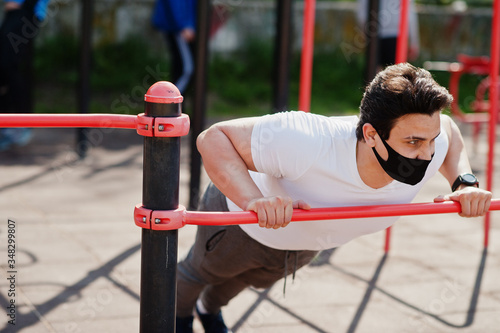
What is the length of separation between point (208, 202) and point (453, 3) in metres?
10.1

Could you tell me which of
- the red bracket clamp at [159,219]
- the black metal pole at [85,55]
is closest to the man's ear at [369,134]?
the red bracket clamp at [159,219]

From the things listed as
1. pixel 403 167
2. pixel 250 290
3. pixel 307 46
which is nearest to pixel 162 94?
pixel 403 167

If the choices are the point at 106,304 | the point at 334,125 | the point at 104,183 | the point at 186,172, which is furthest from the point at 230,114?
the point at 334,125

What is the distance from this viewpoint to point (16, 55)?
5762 millimetres

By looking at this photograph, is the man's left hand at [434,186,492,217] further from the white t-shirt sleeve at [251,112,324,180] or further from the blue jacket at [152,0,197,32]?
the blue jacket at [152,0,197,32]

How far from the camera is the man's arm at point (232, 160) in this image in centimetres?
201

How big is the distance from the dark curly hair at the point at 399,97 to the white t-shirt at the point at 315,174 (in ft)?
0.48

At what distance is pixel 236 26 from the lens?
923 centimetres

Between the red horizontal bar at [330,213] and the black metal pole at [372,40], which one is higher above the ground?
the black metal pole at [372,40]

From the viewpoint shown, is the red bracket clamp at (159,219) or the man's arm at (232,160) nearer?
the red bracket clamp at (159,219)

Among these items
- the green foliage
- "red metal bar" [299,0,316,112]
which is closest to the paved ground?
"red metal bar" [299,0,316,112]

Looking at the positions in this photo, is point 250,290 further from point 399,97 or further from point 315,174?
point 399,97

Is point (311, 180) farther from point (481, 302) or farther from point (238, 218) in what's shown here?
point (481, 302)

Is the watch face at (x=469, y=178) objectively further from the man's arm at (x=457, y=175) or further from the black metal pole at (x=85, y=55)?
the black metal pole at (x=85, y=55)
